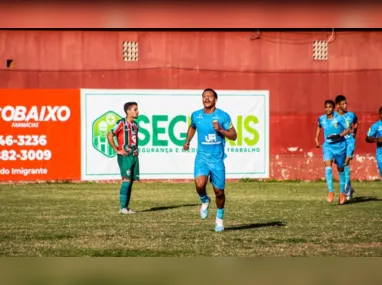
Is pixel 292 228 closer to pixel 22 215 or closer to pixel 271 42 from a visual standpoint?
pixel 22 215

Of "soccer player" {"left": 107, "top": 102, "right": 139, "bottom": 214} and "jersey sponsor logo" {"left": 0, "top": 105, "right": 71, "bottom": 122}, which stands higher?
"jersey sponsor logo" {"left": 0, "top": 105, "right": 71, "bottom": 122}

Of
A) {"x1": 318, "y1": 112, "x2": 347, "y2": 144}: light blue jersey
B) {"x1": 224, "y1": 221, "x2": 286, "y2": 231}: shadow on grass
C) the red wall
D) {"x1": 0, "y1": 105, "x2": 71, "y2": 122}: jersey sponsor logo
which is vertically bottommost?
{"x1": 224, "y1": 221, "x2": 286, "y2": 231}: shadow on grass

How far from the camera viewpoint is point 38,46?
30.8 m

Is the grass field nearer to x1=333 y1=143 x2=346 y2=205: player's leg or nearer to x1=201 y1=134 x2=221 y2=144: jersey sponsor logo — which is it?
x1=333 y1=143 x2=346 y2=205: player's leg

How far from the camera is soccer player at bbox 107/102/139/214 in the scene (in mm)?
18594

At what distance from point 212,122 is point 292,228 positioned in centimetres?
227

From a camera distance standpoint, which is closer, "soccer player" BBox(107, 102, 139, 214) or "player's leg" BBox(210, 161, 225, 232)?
"player's leg" BBox(210, 161, 225, 232)

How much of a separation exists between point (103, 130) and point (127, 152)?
10686 millimetres

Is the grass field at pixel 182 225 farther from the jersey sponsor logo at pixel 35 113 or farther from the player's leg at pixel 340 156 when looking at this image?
the jersey sponsor logo at pixel 35 113

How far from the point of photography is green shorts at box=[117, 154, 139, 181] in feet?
61.2

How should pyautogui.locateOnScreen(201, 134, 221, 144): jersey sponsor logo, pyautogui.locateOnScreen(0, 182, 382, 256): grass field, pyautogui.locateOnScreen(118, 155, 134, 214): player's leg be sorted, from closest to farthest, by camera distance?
pyautogui.locateOnScreen(0, 182, 382, 256): grass field
pyautogui.locateOnScreen(201, 134, 221, 144): jersey sponsor logo
pyautogui.locateOnScreen(118, 155, 134, 214): player's leg

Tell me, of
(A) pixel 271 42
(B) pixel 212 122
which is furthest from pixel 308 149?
(B) pixel 212 122

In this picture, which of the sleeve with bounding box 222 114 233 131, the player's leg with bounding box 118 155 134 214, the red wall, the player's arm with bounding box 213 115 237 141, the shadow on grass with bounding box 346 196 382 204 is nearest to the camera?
the player's arm with bounding box 213 115 237 141

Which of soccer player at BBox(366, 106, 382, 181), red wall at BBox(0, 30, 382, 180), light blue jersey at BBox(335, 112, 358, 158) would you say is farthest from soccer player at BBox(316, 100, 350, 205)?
red wall at BBox(0, 30, 382, 180)
